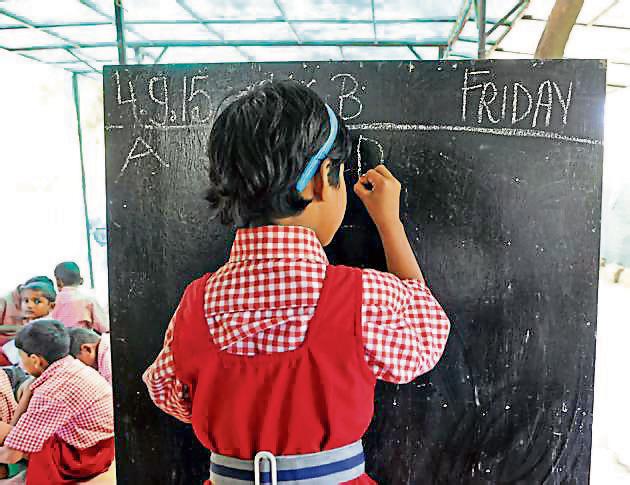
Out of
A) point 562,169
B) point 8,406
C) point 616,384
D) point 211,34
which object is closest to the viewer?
point 562,169

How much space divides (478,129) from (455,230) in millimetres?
242

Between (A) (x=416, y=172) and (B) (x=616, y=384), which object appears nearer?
(A) (x=416, y=172)

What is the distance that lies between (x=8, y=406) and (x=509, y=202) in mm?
2999

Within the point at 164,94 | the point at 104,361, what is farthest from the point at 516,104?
the point at 104,361

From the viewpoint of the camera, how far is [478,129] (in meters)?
1.39

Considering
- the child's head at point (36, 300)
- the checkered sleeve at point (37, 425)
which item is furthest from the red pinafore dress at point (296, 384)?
the child's head at point (36, 300)

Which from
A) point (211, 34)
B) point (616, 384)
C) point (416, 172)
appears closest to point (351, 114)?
point (416, 172)

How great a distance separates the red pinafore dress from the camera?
977 millimetres

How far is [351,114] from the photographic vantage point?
140cm

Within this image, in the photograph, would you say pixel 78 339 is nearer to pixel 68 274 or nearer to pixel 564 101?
pixel 68 274

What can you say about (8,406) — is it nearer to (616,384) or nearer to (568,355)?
(568,355)

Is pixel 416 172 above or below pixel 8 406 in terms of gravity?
above

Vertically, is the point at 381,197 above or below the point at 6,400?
above

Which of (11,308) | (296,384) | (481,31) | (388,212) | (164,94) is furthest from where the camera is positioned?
(11,308)
